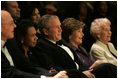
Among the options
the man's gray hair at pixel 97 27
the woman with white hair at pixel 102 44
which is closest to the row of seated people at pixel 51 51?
the woman with white hair at pixel 102 44

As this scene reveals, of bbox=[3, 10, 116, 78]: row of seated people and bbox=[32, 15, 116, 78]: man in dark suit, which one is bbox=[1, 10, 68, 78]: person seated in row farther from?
bbox=[32, 15, 116, 78]: man in dark suit

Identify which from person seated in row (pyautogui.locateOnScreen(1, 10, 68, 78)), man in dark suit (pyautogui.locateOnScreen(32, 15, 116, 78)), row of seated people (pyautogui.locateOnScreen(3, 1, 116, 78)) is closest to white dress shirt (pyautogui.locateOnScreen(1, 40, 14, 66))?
person seated in row (pyautogui.locateOnScreen(1, 10, 68, 78))

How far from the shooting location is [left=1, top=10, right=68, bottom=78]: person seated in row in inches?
123

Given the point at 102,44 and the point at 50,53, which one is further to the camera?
the point at 102,44

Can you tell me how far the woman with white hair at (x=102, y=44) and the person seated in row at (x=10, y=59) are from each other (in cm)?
128

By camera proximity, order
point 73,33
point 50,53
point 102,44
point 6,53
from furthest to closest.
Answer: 1. point 102,44
2. point 73,33
3. point 50,53
4. point 6,53

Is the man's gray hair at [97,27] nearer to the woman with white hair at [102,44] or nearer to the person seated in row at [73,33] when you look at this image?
the woman with white hair at [102,44]

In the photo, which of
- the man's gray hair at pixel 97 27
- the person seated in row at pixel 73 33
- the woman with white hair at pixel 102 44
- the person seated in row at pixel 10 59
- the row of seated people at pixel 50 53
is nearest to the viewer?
the person seated in row at pixel 10 59

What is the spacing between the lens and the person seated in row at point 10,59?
312 centimetres

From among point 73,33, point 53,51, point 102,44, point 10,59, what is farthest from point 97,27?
point 10,59

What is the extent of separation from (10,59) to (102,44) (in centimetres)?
180

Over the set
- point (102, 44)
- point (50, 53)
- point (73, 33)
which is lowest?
point (102, 44)

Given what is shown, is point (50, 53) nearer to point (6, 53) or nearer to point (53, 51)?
point (53, 51)

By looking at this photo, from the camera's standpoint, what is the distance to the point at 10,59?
322cm
